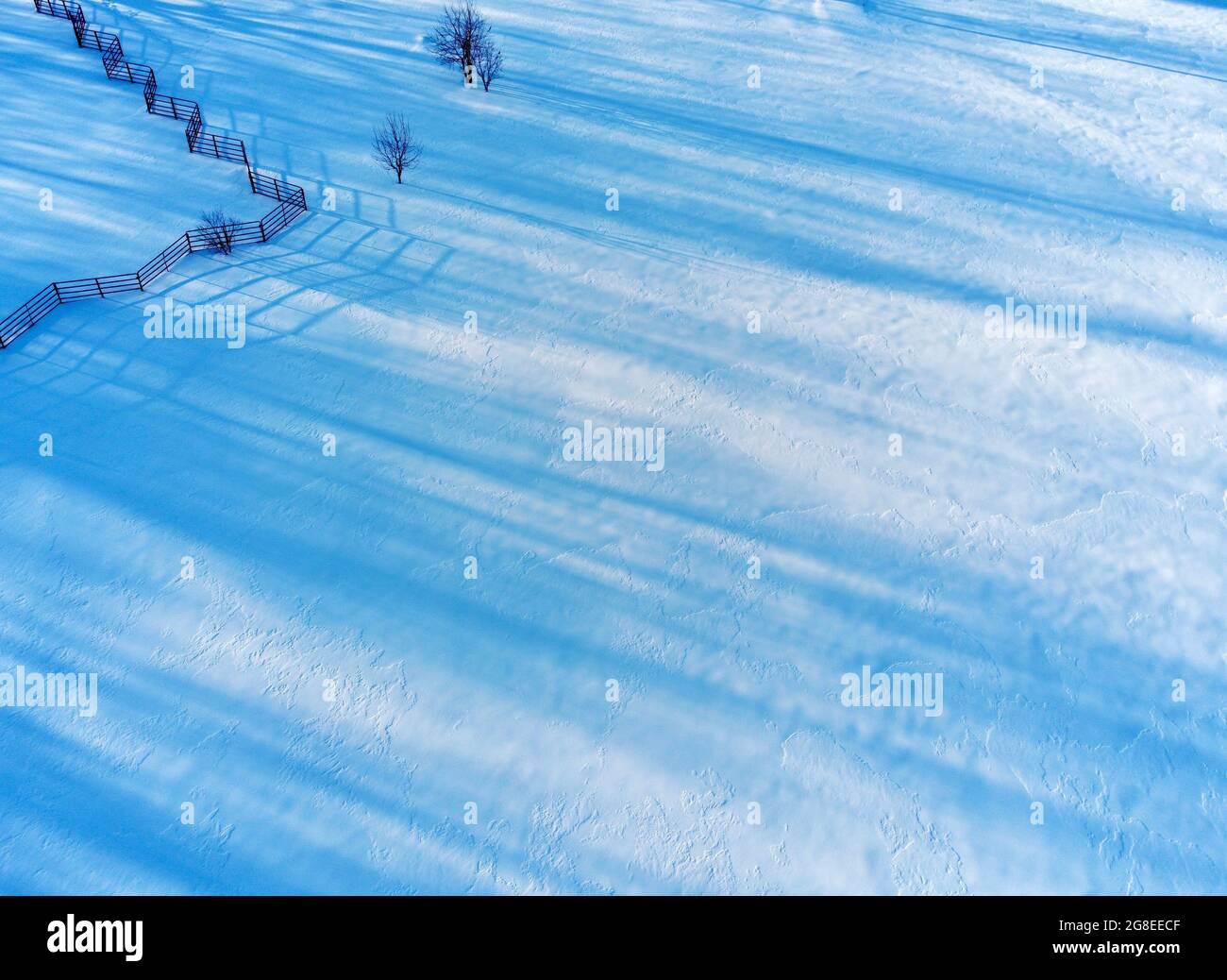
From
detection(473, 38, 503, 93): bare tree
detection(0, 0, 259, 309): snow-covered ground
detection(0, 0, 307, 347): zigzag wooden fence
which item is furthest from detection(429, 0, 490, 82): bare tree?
detection(0, 0, 259, 309): snow-covered ground

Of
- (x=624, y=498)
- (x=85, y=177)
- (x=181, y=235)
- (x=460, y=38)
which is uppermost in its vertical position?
(x=460, y=38)

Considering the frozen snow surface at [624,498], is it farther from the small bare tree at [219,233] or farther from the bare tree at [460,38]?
the bare tree at [460,38]

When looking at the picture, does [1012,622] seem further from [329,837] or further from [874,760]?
[329,837]

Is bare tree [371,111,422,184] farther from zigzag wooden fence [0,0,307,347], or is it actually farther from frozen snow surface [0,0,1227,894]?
zigzag wooden fence [0,0,307,347]

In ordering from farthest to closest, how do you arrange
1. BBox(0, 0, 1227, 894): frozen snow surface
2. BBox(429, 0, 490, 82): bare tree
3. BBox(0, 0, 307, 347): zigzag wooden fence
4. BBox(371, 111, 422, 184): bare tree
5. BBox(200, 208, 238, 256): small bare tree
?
1. BBox(429, 0, 490, 82): bare tree
2. BBox(371, 111, 422, 184): bare tree
3. BBox(200, 208, 238, 256): small bare tree
4. BBox(0, 0, 307, 347): zigzag wooden fence
5. BBox(0, 0, 1227, 894): frozen snow surface

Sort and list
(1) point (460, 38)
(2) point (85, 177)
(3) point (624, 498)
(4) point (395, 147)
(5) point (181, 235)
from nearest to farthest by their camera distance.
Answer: (3) point (624, 498) < (5) point (181, 235) < (2) point (85, 177) < (4) point (395, 147) < (1) point (460, 38)

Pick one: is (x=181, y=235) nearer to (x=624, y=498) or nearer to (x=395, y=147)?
(x=395, y=147)

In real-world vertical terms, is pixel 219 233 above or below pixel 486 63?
below

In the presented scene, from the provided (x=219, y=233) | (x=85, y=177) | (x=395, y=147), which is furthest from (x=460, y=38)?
(x=85, y=177)
